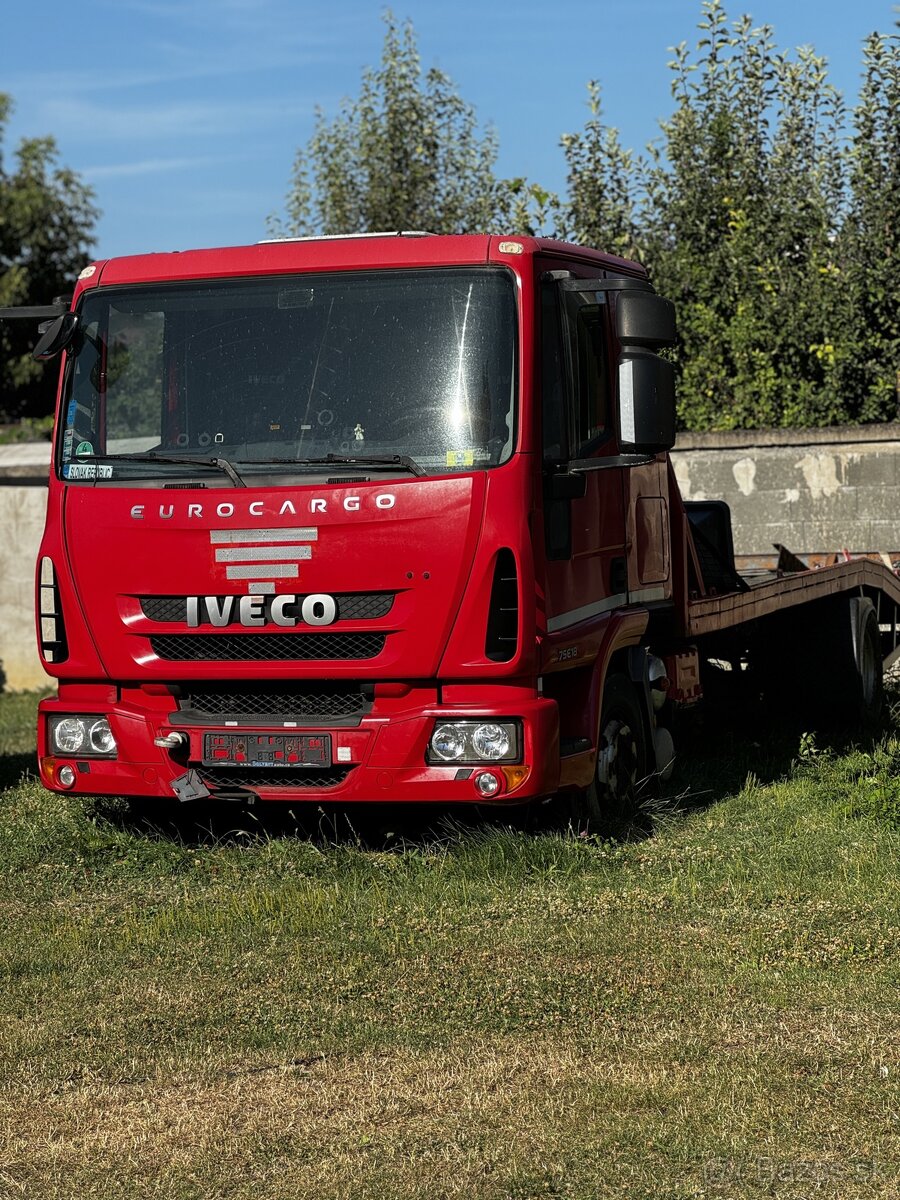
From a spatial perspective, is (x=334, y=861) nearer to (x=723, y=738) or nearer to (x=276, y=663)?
(x=276, y=663)

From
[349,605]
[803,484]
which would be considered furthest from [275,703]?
[803,484]

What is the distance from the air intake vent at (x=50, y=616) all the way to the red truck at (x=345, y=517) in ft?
0.06

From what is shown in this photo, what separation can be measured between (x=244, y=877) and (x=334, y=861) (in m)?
0.39

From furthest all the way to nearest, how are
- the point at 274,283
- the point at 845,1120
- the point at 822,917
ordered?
1. the point at 274,283
2. the point at 822,917
3. the point at 845,1120

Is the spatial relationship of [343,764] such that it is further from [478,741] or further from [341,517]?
[341,517]

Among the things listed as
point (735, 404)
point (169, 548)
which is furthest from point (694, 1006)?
point (735, 404)

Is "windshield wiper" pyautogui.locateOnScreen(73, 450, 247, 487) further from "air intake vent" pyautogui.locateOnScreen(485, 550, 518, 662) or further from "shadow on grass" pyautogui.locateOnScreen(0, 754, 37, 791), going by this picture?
"shadow on grass" pyautogui.locateOnScreen(0, 754, 37, 791)

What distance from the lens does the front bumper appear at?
697cm

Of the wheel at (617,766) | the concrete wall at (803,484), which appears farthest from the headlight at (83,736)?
the concrete wall at (803,484)

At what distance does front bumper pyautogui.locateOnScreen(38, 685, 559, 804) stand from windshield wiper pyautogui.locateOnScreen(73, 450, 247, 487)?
1.02 metres

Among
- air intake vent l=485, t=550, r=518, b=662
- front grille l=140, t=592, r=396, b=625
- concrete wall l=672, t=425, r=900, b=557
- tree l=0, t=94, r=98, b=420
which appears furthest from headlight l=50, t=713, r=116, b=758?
tree l=0, t=94, r=98, b=420

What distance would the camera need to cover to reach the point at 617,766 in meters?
8.21

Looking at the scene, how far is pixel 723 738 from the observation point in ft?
36.3

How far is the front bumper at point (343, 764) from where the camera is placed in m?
6.97
